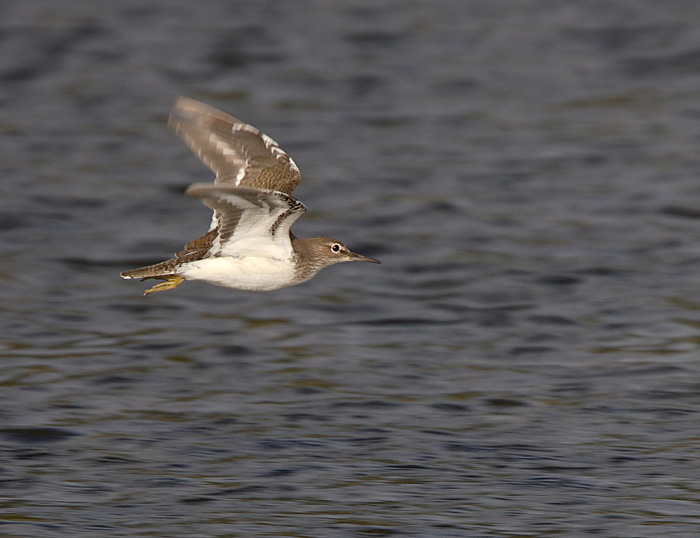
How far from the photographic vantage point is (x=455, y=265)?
15.0 m

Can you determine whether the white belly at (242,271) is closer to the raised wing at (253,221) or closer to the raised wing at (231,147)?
the raised wing at (253,221)

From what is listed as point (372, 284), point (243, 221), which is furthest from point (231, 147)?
point (372, 284)

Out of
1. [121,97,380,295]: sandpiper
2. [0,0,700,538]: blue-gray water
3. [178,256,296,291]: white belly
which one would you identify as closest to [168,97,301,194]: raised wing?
[121,97,380,295]: sandpiper

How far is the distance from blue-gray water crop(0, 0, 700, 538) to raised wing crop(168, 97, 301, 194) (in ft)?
6.92

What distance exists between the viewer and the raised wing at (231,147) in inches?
396

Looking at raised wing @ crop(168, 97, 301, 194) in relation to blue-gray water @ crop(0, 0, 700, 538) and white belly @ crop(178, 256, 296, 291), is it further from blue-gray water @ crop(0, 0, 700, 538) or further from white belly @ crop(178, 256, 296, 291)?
blue-gray water @ crop(0, 0, 700, 538)

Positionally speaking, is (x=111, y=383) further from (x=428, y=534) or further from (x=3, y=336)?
(x=428, y=534)

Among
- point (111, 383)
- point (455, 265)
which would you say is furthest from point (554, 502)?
point (455, 265)

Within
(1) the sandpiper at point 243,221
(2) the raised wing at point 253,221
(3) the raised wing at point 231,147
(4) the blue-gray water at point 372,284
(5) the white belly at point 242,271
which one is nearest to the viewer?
(2) the raised wing at point 253,221

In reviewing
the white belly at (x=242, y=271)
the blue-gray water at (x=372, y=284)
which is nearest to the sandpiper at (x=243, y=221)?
the white belly at (x=242, y=271)

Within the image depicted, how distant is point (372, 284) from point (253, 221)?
18.6 feet

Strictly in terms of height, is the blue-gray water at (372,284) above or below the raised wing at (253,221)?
below

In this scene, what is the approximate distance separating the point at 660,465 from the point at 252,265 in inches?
135

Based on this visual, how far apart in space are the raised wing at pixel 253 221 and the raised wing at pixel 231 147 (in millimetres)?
524
